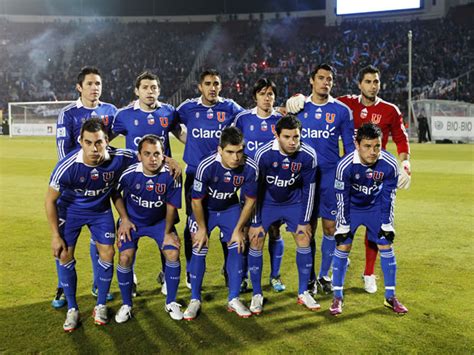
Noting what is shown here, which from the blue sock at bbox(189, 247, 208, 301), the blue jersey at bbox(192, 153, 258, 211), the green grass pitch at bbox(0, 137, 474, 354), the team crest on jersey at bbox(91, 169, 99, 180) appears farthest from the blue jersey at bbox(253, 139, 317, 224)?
the team crest on jersey at bbox(91, 169, 99, 180)

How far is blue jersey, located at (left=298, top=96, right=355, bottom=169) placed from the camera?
5.21 metres

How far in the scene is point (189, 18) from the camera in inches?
1857

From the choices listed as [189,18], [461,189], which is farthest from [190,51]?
[461,189]

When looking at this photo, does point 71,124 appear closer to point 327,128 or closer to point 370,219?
point 327,128

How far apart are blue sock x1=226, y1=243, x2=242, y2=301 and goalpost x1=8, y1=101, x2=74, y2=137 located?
88.8ft

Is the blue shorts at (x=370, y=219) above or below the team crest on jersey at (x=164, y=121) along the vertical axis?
below

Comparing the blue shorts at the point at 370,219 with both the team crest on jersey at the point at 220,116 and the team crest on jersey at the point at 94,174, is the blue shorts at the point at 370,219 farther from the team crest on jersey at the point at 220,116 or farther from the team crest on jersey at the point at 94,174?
the team crest on jersey at the point at 94,174

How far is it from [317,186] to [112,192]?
7.04ft

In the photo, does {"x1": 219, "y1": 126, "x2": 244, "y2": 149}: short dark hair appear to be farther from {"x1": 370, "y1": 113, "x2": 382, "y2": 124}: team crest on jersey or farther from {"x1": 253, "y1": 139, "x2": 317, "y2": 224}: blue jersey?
{"x1": 370, "y1": 113, "x2": 382, "y2": 124}: team crest on jersey

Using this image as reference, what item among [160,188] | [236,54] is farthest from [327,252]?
[236,54]

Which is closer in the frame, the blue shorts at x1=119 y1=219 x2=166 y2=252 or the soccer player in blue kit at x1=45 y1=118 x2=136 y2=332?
the soccer player in blue kit at x1=45 y1=118 x2=136 y2=332

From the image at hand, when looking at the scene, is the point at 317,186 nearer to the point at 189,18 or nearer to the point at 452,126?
the point at 452,126

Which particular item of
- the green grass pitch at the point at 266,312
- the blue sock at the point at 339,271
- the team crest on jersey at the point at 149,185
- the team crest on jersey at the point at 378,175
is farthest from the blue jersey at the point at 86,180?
the team crest on jersey at the point at 378,175

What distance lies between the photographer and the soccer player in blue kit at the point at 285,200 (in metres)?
4.66
